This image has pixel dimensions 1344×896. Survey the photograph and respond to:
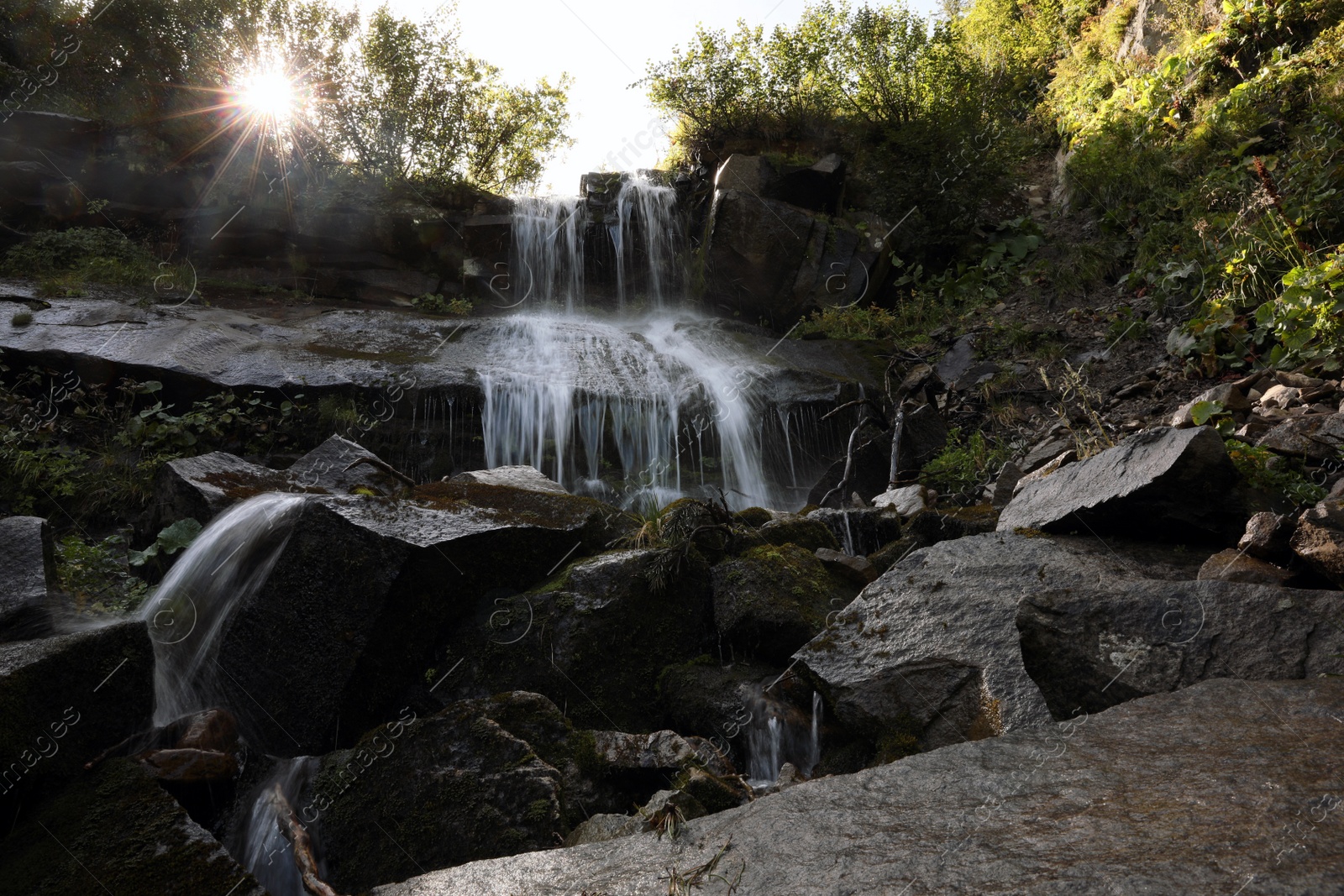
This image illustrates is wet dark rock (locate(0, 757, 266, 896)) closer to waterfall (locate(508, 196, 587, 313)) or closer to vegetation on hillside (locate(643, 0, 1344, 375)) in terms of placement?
vegetation on hillside (locate(643, 0, 1344, 375))

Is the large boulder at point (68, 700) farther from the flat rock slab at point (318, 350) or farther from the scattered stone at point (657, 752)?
the flat rock slab at point (318, 350)

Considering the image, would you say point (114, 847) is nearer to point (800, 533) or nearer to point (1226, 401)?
point (800, 533)

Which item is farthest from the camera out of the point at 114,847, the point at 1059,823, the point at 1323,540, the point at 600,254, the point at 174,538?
the point at 600,254

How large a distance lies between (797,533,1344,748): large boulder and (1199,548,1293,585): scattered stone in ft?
0.67

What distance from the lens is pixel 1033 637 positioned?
294cm

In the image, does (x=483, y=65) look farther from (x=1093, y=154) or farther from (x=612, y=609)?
(x=612, y=609)

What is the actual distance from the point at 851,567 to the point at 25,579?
4713mm

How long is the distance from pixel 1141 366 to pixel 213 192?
1446 cm

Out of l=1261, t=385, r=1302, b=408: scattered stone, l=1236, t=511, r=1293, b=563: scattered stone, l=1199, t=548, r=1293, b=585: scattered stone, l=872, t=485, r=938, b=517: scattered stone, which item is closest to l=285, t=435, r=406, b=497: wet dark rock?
l=872, t=485, r=938, b=517: scattered stone

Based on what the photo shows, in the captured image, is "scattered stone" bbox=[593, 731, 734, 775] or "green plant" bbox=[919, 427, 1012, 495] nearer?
"scattered stone" bbox=[593, 731, 734, 775]

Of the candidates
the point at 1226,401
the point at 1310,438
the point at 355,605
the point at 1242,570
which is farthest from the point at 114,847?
the point at 1226,401

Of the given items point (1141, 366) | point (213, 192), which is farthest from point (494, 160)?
point (1141, 366)

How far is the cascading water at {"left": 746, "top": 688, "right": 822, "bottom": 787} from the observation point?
3.54 metres

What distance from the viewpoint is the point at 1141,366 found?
304 inches
